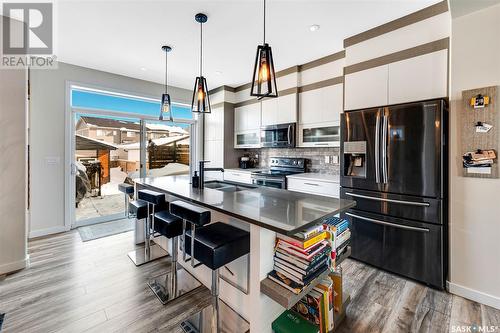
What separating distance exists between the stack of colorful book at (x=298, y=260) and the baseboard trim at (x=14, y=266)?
304 centimetres

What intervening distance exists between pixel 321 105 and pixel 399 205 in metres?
1.95

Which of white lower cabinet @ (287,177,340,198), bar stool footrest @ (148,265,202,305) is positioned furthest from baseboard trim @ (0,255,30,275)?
white lower cabinet @ (287,177,340,198)

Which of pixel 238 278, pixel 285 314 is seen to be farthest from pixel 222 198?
→ pixel 285 314

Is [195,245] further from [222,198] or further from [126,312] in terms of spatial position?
[126,312]

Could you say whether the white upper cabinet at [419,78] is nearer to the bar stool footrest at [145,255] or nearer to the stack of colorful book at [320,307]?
the stack of colorful book at [320,307]

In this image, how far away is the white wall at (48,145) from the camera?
3592 mm

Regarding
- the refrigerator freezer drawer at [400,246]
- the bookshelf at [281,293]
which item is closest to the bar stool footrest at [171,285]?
the bookshelf at [281,293]

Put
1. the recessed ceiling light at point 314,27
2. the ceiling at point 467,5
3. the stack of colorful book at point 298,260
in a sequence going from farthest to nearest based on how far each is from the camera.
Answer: the recessed ceiling light at point 314,27 < the ceiling at point 467,5 < the stack of colorful book at point 298,260

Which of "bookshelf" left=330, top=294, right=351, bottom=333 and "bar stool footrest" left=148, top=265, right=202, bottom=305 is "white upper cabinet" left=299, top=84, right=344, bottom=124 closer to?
"bookshelf" left=330, top=294, right=351, bottom=333

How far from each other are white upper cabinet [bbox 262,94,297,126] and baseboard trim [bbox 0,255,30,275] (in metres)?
4.02

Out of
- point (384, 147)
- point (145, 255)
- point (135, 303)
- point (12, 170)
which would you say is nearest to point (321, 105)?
point (384, 147)

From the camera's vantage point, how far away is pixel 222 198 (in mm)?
1914

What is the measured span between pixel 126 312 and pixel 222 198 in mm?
1282

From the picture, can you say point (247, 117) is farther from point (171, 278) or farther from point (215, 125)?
point (171, 278)
